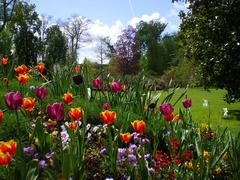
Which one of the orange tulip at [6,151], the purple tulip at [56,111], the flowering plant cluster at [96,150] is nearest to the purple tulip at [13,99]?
the flowering plant cluster at [96,150]

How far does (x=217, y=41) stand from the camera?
12414 millimetres

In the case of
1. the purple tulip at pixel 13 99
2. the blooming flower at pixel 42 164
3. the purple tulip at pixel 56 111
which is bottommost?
the blooming flower at pixel 42 164

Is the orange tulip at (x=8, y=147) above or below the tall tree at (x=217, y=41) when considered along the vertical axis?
below

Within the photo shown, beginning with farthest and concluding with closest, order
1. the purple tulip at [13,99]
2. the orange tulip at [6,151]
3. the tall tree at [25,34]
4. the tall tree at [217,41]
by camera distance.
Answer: the tall tree at [25,34] < the tall tree at [217,41] < the purple tulip at [13,99] < the orange tulip at [6,151]

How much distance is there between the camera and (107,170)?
146 inches

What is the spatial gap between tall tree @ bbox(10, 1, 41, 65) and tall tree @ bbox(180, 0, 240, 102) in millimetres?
20445

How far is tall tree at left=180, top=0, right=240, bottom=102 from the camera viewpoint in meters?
12.0

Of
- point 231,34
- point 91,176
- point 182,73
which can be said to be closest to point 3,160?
point 91,176

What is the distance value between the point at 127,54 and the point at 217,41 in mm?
37708

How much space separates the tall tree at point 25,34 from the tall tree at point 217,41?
20445 millimetres

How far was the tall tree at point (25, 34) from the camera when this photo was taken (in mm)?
35875

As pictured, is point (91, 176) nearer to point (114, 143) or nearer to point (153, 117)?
point (114, 143)

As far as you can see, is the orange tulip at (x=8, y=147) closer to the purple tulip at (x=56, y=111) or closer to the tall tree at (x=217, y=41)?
the purple tulip at (x=56, y=111)

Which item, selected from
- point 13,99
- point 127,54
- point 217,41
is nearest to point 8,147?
point 13,99
